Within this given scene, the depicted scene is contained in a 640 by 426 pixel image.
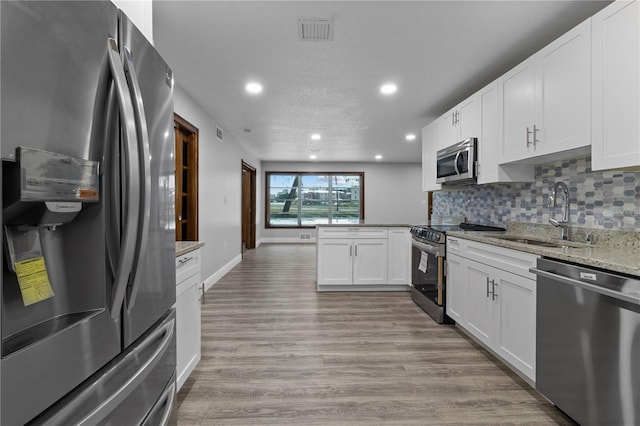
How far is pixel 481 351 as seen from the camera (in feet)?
8.16

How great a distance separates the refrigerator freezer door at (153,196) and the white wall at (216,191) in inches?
91.1

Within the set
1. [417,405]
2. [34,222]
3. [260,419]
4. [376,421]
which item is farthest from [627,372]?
[34,222]

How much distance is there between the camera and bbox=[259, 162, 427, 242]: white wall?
30.4 feet

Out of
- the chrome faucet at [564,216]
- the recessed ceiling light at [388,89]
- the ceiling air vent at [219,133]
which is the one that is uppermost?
the recessed ceiling light at [388,89]

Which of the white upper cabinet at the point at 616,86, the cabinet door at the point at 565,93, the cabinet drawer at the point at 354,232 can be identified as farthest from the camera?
the cabinet drawer at the point at 354,232

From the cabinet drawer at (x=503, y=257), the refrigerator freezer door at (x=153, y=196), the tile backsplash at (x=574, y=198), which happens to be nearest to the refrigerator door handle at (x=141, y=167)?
the refrigerator freezer door at (x=153, y=196)

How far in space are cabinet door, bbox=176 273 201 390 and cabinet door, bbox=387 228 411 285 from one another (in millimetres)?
2727

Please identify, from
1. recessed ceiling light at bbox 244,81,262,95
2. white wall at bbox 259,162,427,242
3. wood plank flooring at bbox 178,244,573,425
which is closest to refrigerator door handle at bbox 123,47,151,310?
wood plank flooring at bbox 178,244,573,425

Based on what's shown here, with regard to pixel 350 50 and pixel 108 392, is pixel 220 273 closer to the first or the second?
pixel 350 50

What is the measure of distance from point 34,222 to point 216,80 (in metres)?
2.84

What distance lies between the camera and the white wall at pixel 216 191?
156 inches

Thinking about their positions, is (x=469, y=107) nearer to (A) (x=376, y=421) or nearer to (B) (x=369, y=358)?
(B) (x=369, y=358)

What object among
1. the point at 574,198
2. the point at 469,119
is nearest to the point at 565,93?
the point at 574,198

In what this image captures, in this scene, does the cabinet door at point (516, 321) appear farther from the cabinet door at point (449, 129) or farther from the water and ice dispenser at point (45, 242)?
the water and ice dispenser at point (45, 242)
